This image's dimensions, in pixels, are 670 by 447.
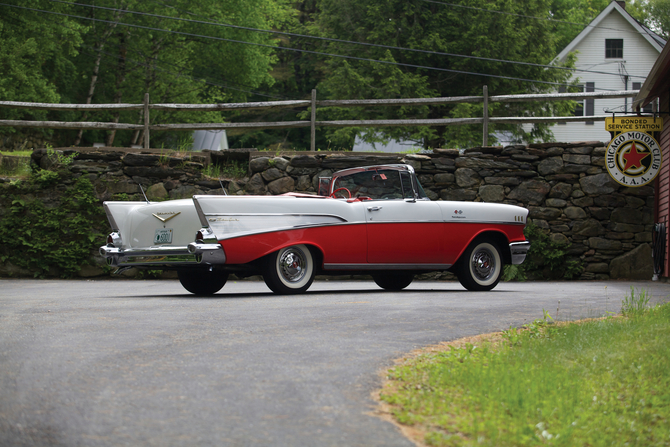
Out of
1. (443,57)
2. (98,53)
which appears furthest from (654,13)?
(98,53)

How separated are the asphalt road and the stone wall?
573 cm

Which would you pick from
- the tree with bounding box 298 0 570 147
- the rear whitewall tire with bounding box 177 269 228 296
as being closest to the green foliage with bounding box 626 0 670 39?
the tree with bounding box 298 0 570 147

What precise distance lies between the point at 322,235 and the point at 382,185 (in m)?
1.32

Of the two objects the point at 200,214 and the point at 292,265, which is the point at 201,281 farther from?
the point at 200,214

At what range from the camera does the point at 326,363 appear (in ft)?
14.3

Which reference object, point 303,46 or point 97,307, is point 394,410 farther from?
point 303,46

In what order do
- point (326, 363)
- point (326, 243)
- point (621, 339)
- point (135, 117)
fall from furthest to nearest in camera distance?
point (135, 117)
point (326, 243)
point (621, 339)
point (326, 363)

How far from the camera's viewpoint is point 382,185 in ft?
30.4

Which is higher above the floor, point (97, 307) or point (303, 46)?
point (303, 46)

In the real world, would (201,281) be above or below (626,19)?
below

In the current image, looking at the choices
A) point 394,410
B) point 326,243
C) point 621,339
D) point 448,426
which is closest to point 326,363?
point 394,410

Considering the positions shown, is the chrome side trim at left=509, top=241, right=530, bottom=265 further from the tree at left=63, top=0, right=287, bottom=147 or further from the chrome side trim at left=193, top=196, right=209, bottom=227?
the tree at left=63, top=0, right=287, bottom=147

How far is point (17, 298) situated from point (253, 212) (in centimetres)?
305

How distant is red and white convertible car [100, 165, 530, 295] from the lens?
310 inches
